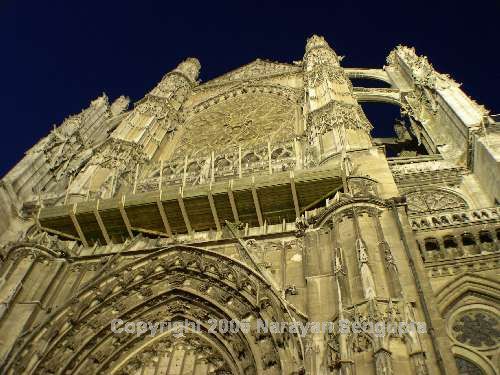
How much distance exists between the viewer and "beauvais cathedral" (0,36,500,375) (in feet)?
24.2

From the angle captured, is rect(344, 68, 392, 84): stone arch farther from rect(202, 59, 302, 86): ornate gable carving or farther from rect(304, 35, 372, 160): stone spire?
rect(304, 35, 372, 160): stone spire

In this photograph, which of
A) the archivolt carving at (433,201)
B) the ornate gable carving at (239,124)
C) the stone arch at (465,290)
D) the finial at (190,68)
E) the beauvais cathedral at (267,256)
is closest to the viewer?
the beauvais cathedral at (267,256)

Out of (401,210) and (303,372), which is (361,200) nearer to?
Answer: (401,210)

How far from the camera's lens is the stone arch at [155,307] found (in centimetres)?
834

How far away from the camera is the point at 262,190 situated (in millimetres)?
10648

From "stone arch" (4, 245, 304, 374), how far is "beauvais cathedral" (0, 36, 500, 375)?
1.2 inches

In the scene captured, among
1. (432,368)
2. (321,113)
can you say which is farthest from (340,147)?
(432,368)

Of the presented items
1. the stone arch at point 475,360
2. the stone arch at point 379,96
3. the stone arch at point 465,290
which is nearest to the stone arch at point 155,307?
the stone arch at point 475,360

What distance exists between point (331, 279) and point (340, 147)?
4.61 metres

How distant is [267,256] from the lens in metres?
9.68

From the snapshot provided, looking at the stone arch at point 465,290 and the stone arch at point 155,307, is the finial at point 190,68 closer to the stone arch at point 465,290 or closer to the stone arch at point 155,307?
the stone arch at point 155,307

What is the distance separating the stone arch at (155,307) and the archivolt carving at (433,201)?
19.5 feet

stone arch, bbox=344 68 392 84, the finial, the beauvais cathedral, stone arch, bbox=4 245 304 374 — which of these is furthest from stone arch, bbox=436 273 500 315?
the finial

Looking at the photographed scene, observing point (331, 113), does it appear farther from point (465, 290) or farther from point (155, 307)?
point (155, 307)
